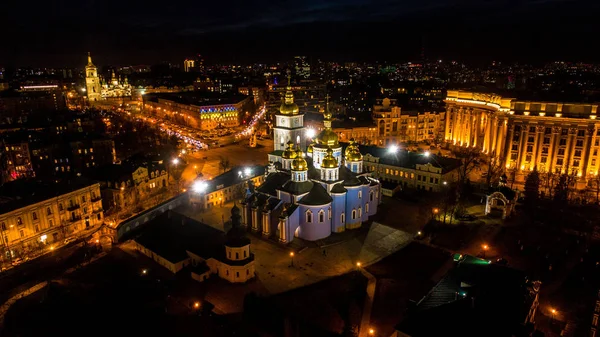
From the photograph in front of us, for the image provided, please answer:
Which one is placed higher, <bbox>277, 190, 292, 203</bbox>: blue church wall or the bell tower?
the bell tower

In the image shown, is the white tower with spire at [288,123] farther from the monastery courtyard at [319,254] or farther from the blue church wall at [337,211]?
the monastery courtyard at [319,254]

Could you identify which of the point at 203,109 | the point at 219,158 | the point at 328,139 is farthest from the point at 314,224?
the point at 203,109

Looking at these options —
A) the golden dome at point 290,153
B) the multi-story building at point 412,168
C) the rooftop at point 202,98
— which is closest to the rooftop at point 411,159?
the multi-story building at point 412,168

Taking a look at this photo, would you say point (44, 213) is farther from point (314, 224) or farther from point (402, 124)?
point (402, 124)

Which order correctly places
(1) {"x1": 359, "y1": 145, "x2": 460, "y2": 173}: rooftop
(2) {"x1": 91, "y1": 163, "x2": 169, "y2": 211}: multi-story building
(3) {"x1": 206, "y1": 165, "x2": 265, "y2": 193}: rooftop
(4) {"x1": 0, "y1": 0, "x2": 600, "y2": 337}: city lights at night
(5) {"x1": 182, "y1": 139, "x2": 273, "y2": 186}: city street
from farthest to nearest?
(5) {"x1": 182, "y1": 139, "x2": 273, "y2": 186}: city street, (1) {"x1": 359, "y1": 145, "x2": 460, "y2": 173}: rooftop, (2) {"x1": 91, "y1": 163, "x2": 169, "y2": 211}: multi-story building, (3) {"x1": 206, "y1": 165, "x2": 265, "y2": 193}: rooftop, (4) {"x1": 0, "y1": 0, "x2": 600, "y2": 337}: city lights at night

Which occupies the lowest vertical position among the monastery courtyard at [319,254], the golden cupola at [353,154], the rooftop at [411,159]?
the monastery courtyard at [319,254]

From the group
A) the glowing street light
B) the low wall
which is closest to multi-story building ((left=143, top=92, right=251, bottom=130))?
the glowing street light

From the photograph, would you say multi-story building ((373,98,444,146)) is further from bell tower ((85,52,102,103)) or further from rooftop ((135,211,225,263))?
bell tower ((85,52,102,103))

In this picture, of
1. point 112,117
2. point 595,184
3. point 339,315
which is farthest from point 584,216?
point 112,117
